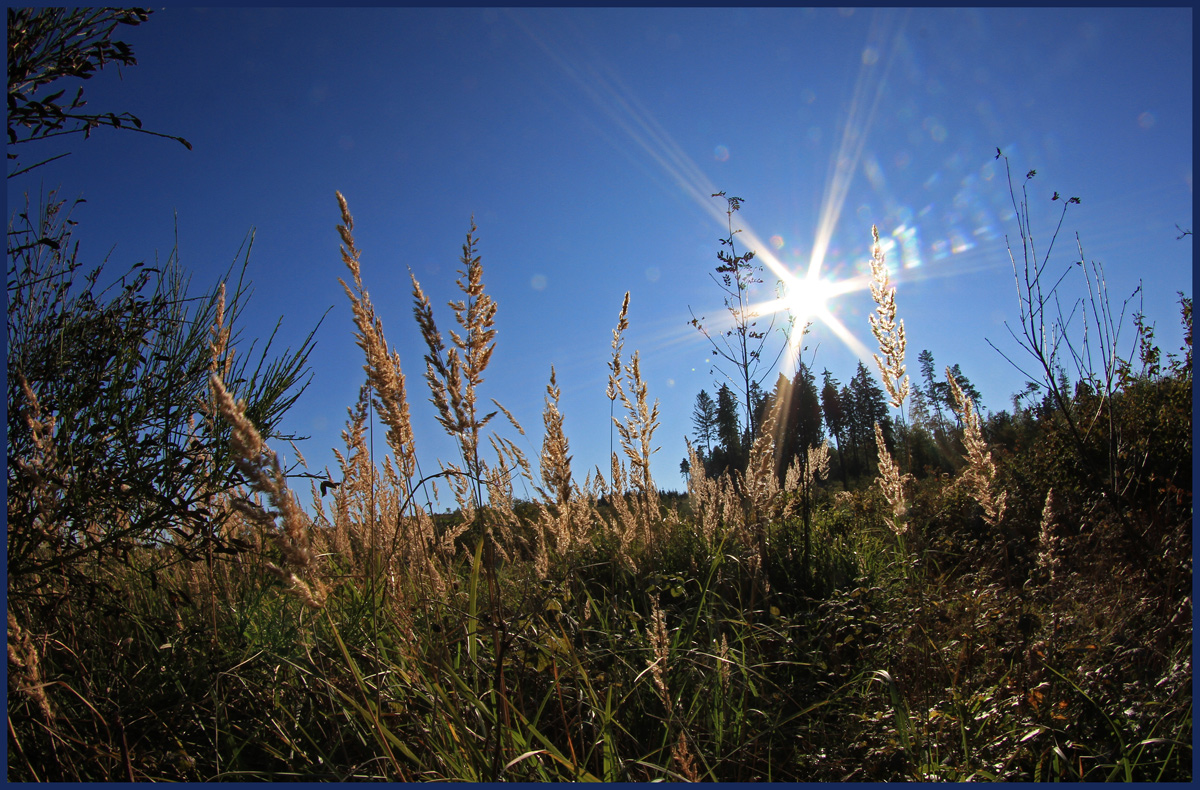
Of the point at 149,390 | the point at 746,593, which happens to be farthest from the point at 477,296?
the point at 746,593

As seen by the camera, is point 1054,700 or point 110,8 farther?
point 110,8

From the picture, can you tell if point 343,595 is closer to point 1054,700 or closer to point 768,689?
point 768,689

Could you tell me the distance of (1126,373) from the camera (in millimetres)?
5844

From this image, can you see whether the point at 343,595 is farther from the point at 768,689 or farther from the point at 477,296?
the point at 768,689

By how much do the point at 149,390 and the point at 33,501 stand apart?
63 centimetres

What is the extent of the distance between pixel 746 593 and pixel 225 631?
2.66 meters

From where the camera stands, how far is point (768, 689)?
2334 mm

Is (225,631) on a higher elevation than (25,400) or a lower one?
lower

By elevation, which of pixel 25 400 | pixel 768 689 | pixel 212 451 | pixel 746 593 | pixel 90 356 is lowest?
pixel 768 689

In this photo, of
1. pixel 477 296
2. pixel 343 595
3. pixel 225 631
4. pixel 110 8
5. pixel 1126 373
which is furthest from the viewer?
pixel 1126 373

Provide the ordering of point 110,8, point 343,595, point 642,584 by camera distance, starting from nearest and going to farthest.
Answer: point 110,8 < point 343,595 < point 642,584

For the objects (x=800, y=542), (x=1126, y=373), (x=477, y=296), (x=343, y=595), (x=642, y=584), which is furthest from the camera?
(x=1126, y=373)

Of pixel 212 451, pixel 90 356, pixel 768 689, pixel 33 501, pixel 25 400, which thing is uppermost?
pixel 90 356

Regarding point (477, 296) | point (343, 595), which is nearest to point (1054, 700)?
point (477, 296)
